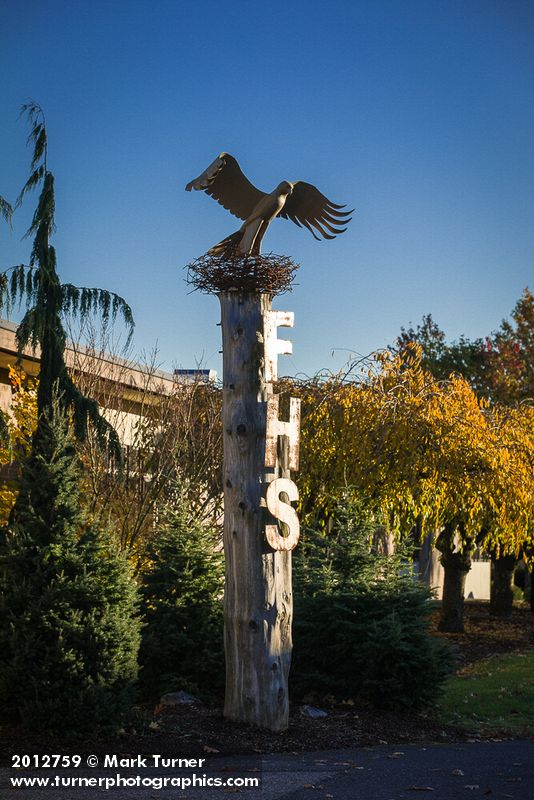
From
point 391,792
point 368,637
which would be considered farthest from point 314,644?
point 391,792

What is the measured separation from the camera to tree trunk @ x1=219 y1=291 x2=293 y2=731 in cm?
887

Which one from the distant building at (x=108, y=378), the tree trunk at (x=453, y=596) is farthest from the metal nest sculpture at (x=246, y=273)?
the tree trunk at (x=453, y=596)

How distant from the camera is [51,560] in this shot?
27.0 feet

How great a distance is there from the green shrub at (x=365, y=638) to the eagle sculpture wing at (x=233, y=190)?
13.0 feet

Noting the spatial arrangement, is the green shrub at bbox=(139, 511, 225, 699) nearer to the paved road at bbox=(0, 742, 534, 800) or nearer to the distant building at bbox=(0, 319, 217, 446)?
the paved road at bbox=(0, 742, 534, 800)

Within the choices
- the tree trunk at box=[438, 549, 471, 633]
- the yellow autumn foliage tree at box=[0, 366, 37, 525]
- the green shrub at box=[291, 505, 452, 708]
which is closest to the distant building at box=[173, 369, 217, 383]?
the yellow autumn foliage tree at box=[0, 366, 37, 525]

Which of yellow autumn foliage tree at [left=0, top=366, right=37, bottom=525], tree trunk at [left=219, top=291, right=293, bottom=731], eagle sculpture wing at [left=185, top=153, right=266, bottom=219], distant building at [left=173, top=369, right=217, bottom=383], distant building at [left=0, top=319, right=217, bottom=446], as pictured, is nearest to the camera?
tree trunk at [left=219, top=291, right=293, bottom=731]

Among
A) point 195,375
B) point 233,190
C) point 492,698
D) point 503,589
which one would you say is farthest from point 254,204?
point 503,589

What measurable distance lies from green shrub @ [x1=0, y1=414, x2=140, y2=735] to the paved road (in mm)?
736

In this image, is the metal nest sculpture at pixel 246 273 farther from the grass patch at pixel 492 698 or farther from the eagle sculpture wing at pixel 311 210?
the grass patch at pixel 492 698

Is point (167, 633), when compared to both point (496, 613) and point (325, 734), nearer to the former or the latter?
point (325, 734)

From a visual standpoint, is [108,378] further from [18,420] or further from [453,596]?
[453,596]

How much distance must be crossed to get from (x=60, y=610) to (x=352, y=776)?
2731 millimetres

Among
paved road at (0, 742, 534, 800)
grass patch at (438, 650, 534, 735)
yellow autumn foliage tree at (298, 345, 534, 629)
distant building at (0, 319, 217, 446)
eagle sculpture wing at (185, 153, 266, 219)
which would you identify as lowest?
grass patch at (438, 650, 534, 735)
